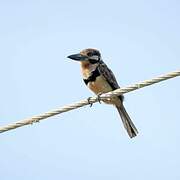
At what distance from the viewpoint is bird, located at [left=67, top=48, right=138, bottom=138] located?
30.8 feet

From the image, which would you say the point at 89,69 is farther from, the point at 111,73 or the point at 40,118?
the point at 40,118

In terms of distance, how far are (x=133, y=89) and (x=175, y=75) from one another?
0.57m

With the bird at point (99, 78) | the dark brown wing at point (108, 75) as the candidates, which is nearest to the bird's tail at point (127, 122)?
the bird at point (99, 78)

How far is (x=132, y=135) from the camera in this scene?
9.35 m

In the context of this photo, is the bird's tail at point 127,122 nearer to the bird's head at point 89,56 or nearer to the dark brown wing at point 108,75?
the dark brown wing at point 108,75

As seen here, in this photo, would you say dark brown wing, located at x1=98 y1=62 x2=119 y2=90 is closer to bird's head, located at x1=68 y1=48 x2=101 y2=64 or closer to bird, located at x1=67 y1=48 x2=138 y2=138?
bird, located at x1=67 y1=48 x2=138 y2=138

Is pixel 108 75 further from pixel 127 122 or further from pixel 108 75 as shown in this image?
pixel 127 122

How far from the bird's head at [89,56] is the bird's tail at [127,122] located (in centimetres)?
69

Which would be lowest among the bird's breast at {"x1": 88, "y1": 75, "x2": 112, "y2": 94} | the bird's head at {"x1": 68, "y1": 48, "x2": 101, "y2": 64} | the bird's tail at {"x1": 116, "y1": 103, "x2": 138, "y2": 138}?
the bird's tail at {"x1": 116, "y1": 103, "x2": 138, "y2": 138}

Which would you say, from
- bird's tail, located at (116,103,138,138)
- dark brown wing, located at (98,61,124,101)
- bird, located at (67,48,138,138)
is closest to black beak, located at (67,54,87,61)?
bird, located at (67,48,138,138)

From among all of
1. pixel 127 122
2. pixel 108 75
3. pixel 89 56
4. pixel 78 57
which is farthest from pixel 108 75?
pixel 127 122

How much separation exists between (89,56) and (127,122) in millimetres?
984

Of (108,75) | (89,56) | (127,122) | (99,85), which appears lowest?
(127,122)

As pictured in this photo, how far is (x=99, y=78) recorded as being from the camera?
31.0 ft
